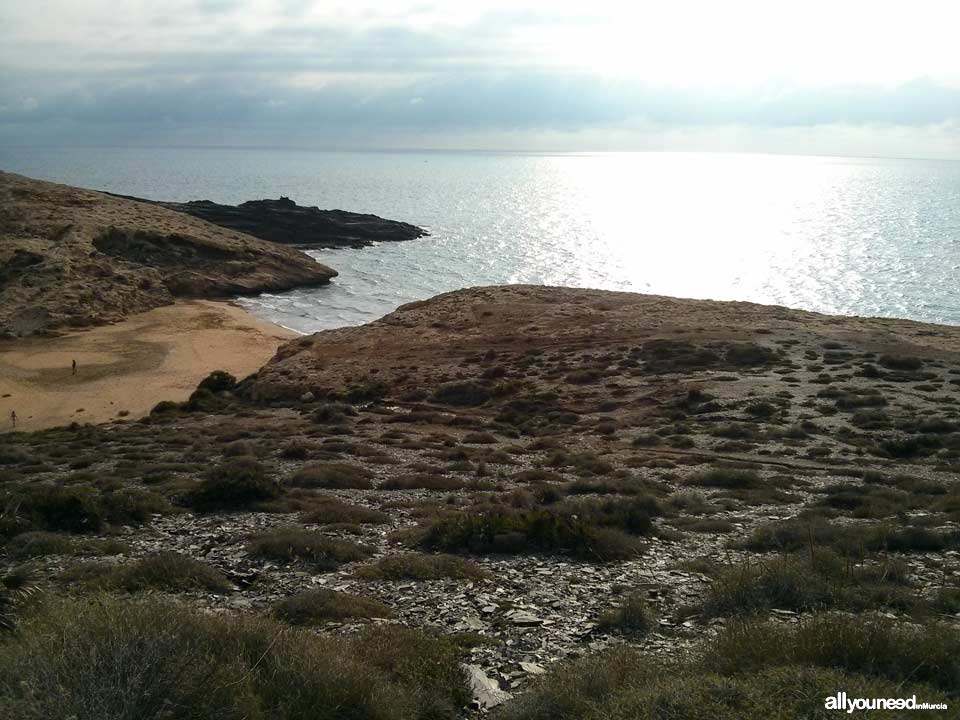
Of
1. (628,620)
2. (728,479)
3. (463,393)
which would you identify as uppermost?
(628,620)

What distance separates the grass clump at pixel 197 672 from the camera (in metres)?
5.11

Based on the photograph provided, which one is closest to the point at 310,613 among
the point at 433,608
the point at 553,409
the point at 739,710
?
the point at 433,608

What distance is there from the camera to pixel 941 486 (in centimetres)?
1645

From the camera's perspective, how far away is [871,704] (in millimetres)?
5371

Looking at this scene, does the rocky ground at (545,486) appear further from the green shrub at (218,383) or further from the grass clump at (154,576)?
the green shrub at (218,383)

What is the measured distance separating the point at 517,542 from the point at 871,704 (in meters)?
7.00

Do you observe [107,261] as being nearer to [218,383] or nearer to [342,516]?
[218,383]

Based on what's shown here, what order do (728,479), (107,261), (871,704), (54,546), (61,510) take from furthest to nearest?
1. (107,261)
2. (728,479)
3. (61,510)
4. (54,546)
5. (871,704)

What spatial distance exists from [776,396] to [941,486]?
1070 cm

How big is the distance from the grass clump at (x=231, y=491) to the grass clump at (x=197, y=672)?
8073 mm

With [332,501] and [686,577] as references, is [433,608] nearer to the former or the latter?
[686,577]

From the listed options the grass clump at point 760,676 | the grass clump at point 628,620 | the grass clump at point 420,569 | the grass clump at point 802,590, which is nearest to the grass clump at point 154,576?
the grass clump at point 420,569

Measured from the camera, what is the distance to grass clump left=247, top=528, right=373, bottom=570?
37.3 feet

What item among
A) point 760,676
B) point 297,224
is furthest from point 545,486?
point 297,224
